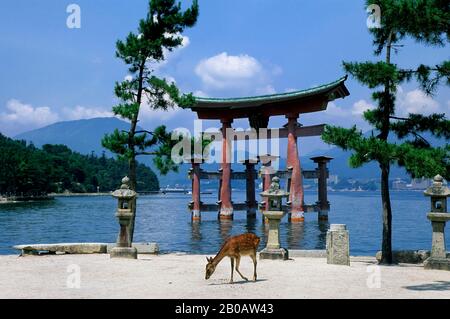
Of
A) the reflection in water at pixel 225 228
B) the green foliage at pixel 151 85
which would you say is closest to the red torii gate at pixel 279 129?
the reflection in water at pixel 225 228

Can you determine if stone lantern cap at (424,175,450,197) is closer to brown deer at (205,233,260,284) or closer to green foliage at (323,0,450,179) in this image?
green foliage at (323,0,450,179)

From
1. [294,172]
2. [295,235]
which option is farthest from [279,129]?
[295,235]

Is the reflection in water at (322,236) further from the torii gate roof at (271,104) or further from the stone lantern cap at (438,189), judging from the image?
the stone lantern cap at (438,189)

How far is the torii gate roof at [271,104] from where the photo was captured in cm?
4047

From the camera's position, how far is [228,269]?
13.0m

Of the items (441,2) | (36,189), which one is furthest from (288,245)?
(36,189)

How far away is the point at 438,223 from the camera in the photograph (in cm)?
1363

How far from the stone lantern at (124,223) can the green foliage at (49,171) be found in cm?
6344

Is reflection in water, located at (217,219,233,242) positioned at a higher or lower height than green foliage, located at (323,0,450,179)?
lower

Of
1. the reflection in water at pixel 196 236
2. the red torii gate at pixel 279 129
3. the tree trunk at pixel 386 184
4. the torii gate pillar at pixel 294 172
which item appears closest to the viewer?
the tree trunk at pixel 386 184

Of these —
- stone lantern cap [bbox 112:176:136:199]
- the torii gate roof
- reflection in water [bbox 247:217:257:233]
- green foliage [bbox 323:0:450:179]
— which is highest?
the torii gate roof

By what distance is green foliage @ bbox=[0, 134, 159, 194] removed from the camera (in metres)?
106

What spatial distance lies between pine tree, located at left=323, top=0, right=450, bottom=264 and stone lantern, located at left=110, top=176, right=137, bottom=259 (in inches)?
241

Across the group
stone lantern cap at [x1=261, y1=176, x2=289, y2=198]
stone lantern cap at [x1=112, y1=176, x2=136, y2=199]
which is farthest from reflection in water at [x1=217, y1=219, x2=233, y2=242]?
stone lantern cap at [x1=261, y1=176, x2=289, y2=198]
